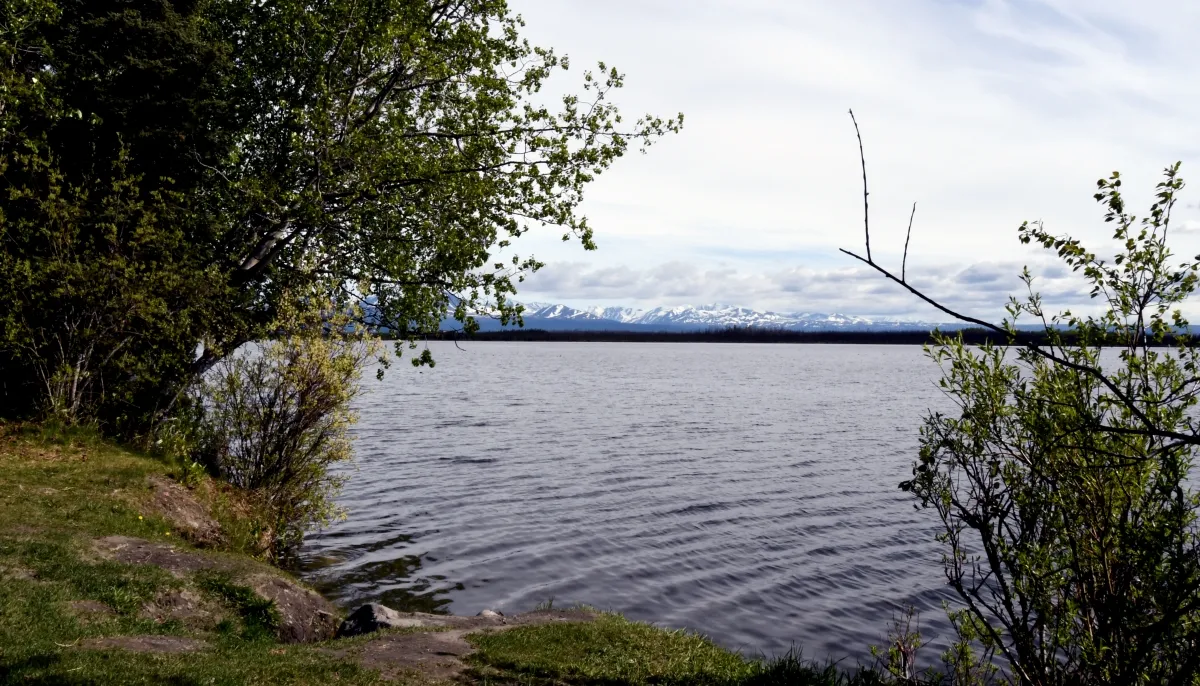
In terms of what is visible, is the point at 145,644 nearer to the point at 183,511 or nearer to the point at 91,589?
the point at 91,589

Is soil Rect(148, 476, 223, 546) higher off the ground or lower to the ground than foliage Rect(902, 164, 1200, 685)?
lower

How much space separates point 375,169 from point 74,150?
9.26 meters

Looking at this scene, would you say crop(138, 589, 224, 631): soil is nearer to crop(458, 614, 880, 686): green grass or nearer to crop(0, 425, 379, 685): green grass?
crop(0, 425, 379, 685): green grass

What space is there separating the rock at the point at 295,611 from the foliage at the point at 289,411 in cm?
620

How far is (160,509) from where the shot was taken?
55.3 feet

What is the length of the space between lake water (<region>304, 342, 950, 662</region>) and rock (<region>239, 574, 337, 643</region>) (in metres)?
3.82

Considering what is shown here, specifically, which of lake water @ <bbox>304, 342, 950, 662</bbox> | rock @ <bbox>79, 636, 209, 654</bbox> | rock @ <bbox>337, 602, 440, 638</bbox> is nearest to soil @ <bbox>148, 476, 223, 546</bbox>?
lake water @ <bbox>304, 342, 950, 662</bbox>

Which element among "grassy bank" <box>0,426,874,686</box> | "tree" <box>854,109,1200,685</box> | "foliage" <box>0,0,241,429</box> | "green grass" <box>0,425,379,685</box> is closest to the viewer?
"tree" <box>854,109,1200,685</box>

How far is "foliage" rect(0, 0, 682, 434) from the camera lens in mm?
18484

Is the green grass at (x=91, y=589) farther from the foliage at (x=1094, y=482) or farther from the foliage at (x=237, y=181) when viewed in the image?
the foliage at (x=1094, y=482)

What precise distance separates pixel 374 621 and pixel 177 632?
3042mm

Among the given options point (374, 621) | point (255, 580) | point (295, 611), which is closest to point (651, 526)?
point (374, 621)

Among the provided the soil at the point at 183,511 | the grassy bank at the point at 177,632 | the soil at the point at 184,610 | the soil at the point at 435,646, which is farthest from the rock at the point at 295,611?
the soil at the point at 183,511

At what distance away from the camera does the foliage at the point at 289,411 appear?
19.6 meters
